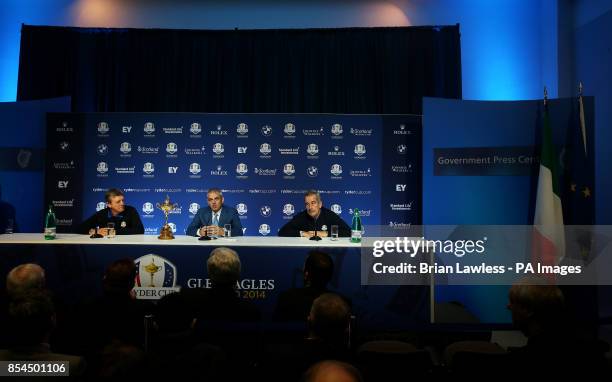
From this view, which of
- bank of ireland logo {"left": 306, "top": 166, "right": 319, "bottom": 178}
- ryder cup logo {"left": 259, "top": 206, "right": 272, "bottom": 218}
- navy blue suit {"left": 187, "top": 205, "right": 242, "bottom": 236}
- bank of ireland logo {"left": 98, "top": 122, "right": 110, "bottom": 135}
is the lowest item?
navy blue suit {"left": 187, "top": 205, "right": 242, "bottom": 236}

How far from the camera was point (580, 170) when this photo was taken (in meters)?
4.42

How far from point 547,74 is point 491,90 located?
68 centimetres

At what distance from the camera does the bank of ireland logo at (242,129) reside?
5852 mm

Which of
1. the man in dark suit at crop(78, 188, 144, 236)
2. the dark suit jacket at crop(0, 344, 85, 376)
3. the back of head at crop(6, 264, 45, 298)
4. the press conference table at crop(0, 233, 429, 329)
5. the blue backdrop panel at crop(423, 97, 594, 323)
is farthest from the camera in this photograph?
the blue backdrop panel at crop(423, 97, 594, 323)

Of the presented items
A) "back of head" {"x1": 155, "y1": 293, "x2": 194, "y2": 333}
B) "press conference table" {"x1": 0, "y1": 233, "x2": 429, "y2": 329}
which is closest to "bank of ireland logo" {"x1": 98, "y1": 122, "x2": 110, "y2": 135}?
Result: "press conference table" {"x1": 0, "y1": 233, "x2": 429, "y2": 329}

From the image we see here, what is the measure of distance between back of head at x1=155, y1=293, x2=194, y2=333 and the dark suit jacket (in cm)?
35

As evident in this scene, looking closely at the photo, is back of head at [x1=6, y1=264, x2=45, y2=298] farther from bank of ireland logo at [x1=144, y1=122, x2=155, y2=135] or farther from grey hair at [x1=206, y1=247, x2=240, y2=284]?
bank of ireland logo at [x1=144, y1=122, x2=155, y2=135]

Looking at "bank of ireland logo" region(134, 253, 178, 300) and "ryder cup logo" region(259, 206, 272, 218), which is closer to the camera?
"bank of ireland logo" region(134, 253, 178, 300)

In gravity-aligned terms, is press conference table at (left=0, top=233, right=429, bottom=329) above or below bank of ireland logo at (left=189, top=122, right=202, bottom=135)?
below

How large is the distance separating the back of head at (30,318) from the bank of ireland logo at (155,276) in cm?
153

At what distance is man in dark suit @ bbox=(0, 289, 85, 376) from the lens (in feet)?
5.24

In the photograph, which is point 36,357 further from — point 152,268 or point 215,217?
point 215,217

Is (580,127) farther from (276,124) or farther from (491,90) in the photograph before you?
(276,124)

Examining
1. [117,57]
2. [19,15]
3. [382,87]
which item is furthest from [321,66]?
[19,15]
